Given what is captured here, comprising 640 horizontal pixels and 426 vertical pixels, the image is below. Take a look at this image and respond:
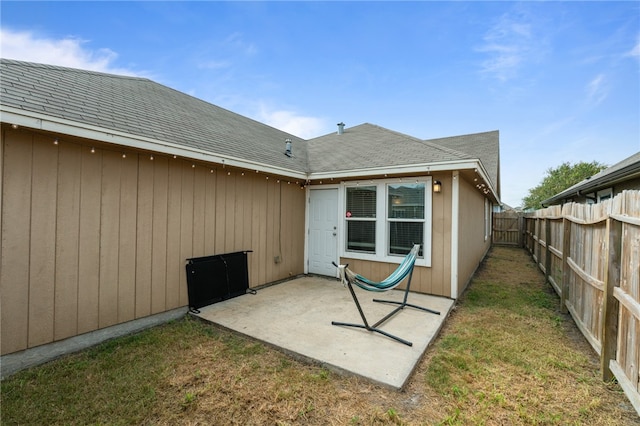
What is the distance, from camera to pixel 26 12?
12.8 ft

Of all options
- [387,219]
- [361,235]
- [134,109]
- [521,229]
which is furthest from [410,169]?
[521,229]

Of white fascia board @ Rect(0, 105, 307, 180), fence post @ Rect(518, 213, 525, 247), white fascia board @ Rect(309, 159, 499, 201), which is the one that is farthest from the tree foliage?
white fascia board @ Rect(0, 105, 307, 180)

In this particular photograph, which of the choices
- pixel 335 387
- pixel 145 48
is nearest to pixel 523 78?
pixel 335 387

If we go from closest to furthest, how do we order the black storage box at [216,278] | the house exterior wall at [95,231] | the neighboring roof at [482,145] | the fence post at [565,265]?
the house exterior wall at [95,231] → the black storage box at [216,278] → the fence post at [565,265] → the neighboring roof at [482,145]

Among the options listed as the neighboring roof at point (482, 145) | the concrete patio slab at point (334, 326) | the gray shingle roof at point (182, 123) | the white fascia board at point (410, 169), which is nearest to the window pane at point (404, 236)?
the concrete patio slab at point (334, 326)

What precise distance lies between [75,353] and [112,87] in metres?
3.83

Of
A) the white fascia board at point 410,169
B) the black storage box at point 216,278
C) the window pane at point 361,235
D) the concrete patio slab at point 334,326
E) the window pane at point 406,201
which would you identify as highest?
the white fascia board at point 410,169

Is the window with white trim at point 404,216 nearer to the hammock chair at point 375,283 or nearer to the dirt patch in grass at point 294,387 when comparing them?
the hammock chair at point 375,283

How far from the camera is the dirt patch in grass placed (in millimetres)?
2002

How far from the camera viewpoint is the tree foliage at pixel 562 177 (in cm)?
2615

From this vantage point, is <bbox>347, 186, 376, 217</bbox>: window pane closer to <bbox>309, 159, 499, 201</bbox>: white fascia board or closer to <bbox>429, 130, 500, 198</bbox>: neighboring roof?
<bbox>309, 159, 499, 201</bbox>: white fascia board

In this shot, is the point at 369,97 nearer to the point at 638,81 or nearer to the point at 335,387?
the point at 638,81

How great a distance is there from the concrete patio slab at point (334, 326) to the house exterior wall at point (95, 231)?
1012 mm

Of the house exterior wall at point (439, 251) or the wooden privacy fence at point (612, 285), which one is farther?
the house exterior wall at point (439, 251)
